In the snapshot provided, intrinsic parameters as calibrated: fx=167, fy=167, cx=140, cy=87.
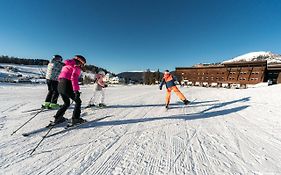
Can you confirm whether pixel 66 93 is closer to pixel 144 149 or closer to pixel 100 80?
pixel 144 149

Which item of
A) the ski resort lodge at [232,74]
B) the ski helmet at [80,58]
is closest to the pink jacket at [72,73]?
the ski helmet at [80,58]

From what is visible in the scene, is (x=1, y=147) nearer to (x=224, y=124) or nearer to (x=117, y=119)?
(x=117, y=119)

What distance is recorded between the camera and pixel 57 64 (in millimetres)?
7352

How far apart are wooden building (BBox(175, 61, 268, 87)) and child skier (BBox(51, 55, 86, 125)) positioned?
6074 cm

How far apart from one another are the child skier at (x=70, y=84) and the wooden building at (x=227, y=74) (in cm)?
6074

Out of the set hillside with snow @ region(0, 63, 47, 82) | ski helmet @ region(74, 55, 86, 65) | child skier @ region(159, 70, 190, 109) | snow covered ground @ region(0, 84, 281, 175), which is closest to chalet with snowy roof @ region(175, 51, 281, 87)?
child skier @ region(159, 70, 190, 109)

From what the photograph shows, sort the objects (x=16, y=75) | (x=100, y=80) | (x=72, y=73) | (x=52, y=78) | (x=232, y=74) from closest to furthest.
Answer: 1. (x=72, y=73)
2. (x=52, y=78)
3. (x=100, y=80)
4. (x=232, y=74)
5. (x=16, y=75)

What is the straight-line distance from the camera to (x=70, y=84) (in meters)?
5.05

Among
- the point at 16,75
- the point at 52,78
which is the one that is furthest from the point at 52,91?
the point at 16,75

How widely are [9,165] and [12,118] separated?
3.59 m

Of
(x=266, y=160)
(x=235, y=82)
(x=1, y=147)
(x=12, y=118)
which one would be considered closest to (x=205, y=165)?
(x=266, y=160)

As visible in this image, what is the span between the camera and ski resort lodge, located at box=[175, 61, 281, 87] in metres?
52.6

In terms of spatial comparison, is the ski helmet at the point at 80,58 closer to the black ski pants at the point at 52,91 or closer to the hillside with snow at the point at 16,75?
the black ski pants at the point at 52,91

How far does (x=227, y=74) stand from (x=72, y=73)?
63911 millimetres
